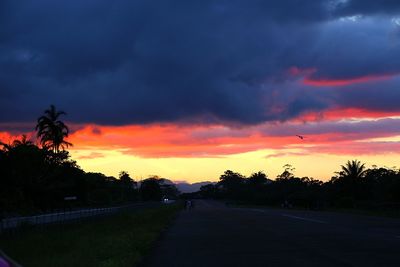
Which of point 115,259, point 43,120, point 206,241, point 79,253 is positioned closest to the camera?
point 115,259

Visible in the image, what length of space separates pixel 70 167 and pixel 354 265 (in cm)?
6223

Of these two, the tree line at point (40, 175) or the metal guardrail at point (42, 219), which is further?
the tree line at point (40, 175)

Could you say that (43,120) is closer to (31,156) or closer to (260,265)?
(31,156)

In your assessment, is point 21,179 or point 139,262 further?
point 21,179

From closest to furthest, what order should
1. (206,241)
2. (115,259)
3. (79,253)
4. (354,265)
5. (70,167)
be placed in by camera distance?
(354,265), (115,259), (79,253), (206,241), (70,167)

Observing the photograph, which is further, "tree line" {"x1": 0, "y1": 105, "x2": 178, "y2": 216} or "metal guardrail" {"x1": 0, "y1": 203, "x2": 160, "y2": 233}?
"tree line" {"x1": 0, "y1": 105, "x2": 178, "y2": 216}

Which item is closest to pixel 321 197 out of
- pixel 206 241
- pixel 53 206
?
pixel 53 206

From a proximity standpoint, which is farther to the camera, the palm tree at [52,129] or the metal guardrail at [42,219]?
the palm tree at [52,129]

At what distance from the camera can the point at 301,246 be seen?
19.3 meters

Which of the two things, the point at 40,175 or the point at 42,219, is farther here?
the point at 40,175

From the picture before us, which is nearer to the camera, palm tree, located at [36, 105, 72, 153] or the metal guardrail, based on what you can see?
the metal guardrail

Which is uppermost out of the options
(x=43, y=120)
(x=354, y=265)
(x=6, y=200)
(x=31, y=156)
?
(x=43, y=120)

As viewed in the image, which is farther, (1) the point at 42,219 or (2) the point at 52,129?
(2) the point at 52,129

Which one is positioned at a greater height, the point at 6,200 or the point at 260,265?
the point at 6,200
